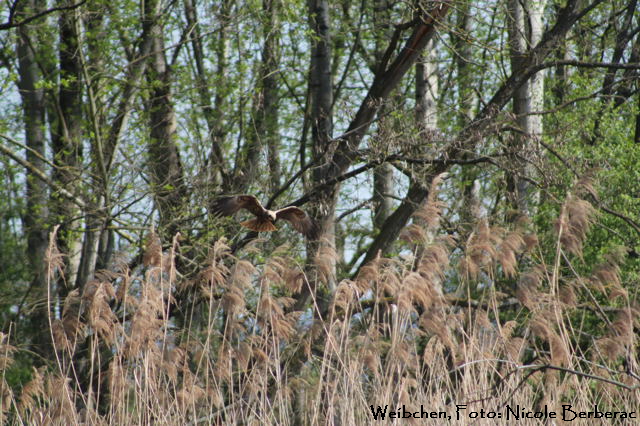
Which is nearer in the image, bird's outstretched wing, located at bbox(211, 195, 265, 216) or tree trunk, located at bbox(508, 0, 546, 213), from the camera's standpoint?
bird's outstretched wing, located at bbox(211, 195, 265, 216)

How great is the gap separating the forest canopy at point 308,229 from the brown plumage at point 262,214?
0.27 feet

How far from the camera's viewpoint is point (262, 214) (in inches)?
214

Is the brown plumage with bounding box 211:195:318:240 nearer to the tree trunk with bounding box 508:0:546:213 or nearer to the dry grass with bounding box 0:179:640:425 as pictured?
the dry grass with bounding box 0:179:640:425

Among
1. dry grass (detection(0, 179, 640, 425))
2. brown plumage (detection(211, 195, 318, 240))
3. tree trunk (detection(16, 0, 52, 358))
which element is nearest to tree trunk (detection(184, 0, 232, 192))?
tree trunk (detection(16, 0, 52, 358))

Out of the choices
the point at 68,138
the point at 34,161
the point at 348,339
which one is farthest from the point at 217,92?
the point at 348,339

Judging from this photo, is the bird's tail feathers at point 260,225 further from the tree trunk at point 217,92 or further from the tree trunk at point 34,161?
the tree trunk at point 34,161

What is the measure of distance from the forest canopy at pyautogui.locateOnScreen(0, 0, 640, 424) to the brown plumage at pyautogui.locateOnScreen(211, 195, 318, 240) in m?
0.08

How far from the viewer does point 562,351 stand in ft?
14.6

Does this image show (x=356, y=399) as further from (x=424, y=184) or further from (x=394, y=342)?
(x=424, y=184)

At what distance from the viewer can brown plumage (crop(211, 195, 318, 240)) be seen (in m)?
5.35

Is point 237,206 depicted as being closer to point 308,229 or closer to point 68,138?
point 308,229

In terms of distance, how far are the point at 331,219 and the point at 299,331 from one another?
5.35 ft

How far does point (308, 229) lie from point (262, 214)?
397mm

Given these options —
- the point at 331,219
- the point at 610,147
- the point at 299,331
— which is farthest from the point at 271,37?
the point at 299,331
